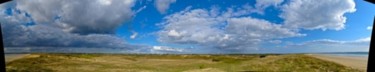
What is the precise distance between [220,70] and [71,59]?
36286 millimetres

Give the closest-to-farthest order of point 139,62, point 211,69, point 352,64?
point 211,69, point 352,64, point 139,62

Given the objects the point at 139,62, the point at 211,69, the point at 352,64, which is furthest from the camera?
the point at 139,62

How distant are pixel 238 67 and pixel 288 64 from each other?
31.3ft

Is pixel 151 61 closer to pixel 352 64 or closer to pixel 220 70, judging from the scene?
pixel 220 70

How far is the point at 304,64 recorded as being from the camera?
90.9 metres

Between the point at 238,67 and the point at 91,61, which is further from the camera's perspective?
the point at 91,61

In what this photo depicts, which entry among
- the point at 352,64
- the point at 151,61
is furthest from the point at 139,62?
the point at 352,64

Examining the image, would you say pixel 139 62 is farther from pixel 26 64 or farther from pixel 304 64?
pixel 304 64

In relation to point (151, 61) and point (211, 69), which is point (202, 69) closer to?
point (211, 69)

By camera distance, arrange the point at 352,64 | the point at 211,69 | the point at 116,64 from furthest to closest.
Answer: the point at 116,64 < the point at 352,64 < the point at 211,69

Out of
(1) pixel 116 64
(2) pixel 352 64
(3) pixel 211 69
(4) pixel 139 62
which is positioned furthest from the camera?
(4) pixel 139 62

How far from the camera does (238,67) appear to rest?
91.5 m

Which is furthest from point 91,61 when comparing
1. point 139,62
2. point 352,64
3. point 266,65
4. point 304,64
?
point 352,64

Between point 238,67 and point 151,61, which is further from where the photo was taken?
point 151,61
